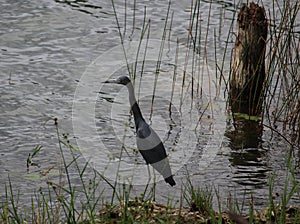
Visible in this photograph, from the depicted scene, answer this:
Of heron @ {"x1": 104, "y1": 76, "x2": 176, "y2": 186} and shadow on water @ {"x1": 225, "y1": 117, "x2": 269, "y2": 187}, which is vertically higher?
heron @ {"x1": 104, "y1": 76, "x2": 176, "y2": 186}

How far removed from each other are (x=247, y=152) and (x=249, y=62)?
2.97 feet

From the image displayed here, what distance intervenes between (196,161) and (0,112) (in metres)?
2.05

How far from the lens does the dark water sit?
5344mm

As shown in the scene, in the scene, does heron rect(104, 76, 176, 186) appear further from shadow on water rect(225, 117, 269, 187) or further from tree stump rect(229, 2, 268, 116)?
tree stump rect(229, 2, 268, 116)

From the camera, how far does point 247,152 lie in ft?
19.1

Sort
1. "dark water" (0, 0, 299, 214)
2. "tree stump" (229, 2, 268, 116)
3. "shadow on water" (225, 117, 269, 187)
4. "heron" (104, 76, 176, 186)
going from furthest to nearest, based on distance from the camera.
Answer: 1. "tree stump" (229, 2, 268, 116)
2. "dark water" (0, 0, 299, 214)
3. "shadow on water" (225, 117, 269, 187)
4. "heron" (104, 76, 176, 186)

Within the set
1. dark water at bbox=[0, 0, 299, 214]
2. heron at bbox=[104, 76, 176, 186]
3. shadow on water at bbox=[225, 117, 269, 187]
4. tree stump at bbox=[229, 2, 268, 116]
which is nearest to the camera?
heron at bbox=[104, 76, 176, 186]

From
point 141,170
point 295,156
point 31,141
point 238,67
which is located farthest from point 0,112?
point 295,156

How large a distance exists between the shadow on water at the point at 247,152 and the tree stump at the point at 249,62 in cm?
17

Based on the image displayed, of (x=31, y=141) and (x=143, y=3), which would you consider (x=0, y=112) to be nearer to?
(x=31, y=141)

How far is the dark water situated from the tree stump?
0.92 feet

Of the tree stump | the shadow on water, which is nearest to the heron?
the shadow on water

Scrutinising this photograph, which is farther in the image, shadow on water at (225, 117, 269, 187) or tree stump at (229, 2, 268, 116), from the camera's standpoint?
tree stump at (229, 2, 268, 116)

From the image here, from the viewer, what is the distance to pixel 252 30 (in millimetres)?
6047
